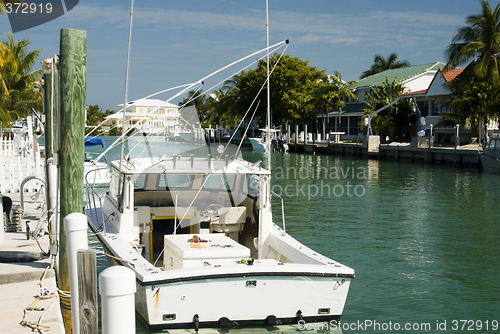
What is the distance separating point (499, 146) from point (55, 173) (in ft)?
103

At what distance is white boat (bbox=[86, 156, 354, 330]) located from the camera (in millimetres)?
6766

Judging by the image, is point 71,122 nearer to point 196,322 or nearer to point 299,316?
point 196,322

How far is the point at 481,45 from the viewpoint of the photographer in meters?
43.2

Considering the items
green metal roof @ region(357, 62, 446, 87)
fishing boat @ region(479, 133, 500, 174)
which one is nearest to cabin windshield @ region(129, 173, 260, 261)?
fishing boat @ region(479, 133, 500, 174)

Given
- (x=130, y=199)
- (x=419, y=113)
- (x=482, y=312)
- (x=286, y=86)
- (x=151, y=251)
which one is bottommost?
(x=482, y=312)

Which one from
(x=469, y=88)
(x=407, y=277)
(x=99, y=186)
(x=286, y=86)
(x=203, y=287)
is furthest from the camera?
(x=286, y=86)

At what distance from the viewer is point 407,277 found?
1099 cm

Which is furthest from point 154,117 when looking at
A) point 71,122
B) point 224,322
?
point 224,322

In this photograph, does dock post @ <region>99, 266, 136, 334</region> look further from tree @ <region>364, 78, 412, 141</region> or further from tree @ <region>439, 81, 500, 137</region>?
tree @ <region>364, 78, 412, 141</region>

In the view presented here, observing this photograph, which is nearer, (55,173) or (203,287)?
(203,287)

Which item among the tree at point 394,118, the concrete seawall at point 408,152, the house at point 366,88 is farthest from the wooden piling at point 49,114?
the house at point 366,88

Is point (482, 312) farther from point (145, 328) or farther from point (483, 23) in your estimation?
point (483, 23)

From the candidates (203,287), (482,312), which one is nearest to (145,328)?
(203,287)

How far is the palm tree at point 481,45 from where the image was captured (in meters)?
42.6
